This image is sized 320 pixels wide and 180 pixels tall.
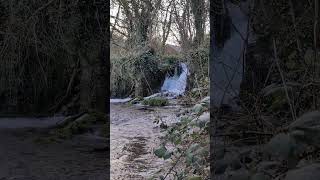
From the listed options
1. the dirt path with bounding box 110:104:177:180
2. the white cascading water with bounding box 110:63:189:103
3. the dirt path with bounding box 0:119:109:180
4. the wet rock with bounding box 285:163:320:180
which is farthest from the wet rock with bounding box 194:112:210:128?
the wet rock with bounding box 285:163:320:180

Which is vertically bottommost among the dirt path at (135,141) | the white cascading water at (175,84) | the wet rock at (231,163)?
the dirt path at (135,141)

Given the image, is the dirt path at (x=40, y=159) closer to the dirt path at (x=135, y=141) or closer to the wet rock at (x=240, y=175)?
the dirt path at (x=135, y=141)

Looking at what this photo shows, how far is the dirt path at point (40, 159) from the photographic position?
2.33 metres

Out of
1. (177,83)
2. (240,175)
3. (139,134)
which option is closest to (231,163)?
(240,175)

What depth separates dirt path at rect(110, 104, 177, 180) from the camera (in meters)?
3.07

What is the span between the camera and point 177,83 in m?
3.11

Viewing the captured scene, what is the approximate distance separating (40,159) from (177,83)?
1151 mm

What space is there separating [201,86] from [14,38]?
4.02ft

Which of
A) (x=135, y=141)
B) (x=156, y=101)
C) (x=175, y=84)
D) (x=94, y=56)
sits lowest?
(x=135, y=141)


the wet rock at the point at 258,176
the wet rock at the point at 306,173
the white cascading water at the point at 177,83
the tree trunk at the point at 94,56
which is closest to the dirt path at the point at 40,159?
the tree trunk at the point at 94,56

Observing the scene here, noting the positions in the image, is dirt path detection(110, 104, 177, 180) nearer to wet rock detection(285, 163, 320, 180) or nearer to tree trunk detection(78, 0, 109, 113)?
tree trunk detection(78, 0, 109, 113)

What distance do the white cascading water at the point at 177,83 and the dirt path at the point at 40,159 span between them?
775 mm

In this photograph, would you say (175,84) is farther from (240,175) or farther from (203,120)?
(240,175)

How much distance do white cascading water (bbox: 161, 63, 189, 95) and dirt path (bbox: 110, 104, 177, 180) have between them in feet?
0.46
